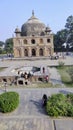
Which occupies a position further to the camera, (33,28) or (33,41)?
(33,41)

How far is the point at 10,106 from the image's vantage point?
450 inches

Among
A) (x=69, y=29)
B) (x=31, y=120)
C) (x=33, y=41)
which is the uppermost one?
(x=69, y=29)

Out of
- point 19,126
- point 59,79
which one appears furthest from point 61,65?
point 19,126

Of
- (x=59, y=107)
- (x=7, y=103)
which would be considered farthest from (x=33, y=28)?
(x=59, y=107)

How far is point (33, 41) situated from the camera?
48625 millimetres

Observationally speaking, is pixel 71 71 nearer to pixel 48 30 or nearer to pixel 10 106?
pixel 10 106

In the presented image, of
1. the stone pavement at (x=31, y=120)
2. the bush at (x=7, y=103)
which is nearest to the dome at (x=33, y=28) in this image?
the stone pavement at (x=31, y=120)

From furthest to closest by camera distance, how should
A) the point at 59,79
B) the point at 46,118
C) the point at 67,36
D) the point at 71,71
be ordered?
the point at 67,36
the point at 59,79
the point at 71,71
the point at 46,118

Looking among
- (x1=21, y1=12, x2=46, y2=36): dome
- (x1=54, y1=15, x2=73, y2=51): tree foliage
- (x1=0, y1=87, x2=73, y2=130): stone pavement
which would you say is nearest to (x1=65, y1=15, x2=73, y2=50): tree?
(x1=54, y1=15, x2=73, y2=51): tree foliage

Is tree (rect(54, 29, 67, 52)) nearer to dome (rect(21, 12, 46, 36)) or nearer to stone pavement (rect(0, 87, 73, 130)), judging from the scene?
dome (rect(21, 12, 46, 36))

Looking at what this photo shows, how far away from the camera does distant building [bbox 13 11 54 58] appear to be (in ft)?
156

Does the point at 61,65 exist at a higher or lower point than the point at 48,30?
lower

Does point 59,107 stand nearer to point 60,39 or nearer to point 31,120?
point 31,120

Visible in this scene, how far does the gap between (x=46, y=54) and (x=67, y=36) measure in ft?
60.4
